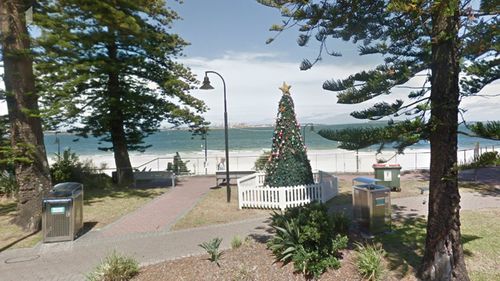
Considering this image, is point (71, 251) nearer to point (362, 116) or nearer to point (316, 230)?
point (316, 230)

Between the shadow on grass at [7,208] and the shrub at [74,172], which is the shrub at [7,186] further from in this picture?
the shrub at [74,172]

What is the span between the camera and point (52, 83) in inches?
461

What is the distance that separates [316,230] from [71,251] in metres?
4.93

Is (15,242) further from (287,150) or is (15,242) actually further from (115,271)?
(287,150)

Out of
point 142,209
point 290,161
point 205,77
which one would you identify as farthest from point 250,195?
point 205,77

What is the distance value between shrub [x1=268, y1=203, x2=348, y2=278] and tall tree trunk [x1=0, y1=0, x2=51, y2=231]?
6.27 meters

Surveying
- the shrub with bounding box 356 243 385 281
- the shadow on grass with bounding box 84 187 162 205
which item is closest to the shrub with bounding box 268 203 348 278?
the shrub with bounding box 356 243 385 281

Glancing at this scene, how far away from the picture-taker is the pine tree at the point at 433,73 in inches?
155

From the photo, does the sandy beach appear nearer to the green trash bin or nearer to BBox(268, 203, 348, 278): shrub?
the green trash bin

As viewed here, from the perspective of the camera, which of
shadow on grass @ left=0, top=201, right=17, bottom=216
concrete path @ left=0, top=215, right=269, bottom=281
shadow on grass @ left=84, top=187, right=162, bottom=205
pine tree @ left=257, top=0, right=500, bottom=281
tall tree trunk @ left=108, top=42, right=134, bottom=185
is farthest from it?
tall tree trunk @ left=108, top=42, right=134, bottom=185

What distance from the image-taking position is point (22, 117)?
8.23m

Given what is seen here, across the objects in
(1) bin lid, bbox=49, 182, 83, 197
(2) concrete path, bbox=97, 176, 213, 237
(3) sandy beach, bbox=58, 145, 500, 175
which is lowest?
(2) concrete path, bbox=97, 176, 213, 237

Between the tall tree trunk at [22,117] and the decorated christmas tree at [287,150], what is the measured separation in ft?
20.1

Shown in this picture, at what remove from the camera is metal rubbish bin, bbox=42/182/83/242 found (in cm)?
704
